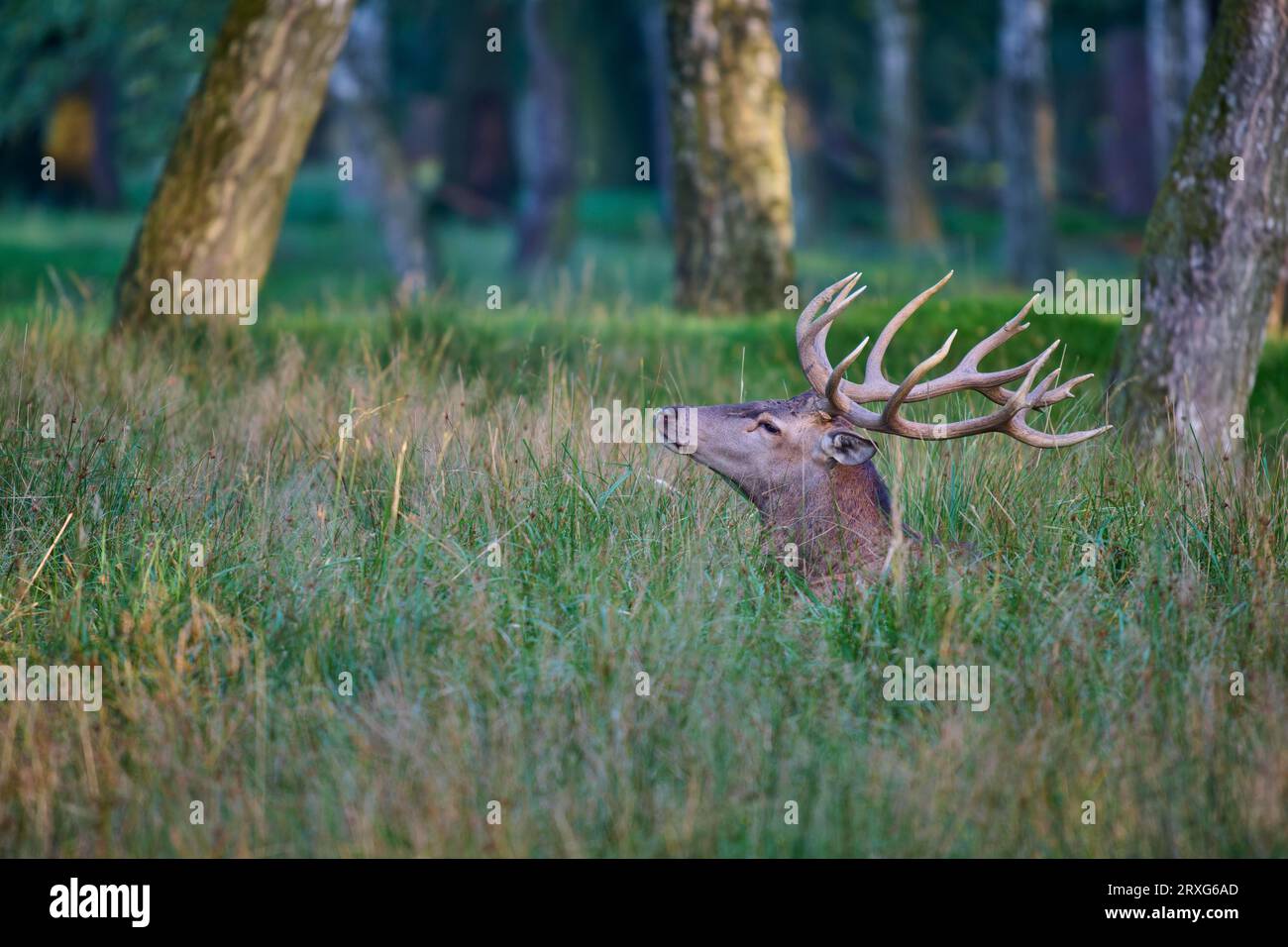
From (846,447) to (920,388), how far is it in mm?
377

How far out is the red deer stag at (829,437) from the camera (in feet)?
19.8

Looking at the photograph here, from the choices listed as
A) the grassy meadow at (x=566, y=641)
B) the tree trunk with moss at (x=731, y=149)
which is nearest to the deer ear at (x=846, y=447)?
the grassy meadow at (x=566, y=641)

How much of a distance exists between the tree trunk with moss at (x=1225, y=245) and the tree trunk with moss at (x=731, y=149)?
4.39 m

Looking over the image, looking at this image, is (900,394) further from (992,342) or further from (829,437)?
(992,342)

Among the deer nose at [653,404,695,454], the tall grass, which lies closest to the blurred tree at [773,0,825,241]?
the tall grass

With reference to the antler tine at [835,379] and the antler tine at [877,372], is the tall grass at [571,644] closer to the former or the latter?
the antler tine at [877,372]

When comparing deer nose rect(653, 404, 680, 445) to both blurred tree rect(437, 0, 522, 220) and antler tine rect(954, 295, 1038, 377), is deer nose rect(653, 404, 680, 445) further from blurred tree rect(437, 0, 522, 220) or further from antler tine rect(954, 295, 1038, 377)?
blurred tree rect(437, 0, 522, 220)

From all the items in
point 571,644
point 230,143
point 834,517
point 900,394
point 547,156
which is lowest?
point 571,644

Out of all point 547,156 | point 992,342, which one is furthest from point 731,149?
point 547,156

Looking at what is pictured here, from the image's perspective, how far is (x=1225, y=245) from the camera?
7.76 metres

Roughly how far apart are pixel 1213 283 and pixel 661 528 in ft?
11.6

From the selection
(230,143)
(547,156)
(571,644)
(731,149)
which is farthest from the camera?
(547,156)
